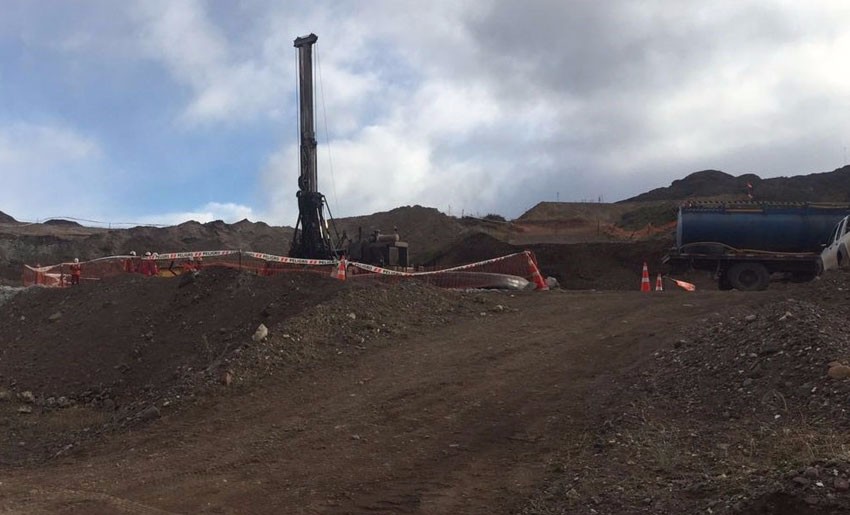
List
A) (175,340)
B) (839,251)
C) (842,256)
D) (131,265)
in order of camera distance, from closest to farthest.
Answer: (175,340) < (842,256) < (839,251) < (131,265)

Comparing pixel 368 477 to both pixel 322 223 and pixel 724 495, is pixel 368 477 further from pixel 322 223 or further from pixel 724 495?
pixel 322 223

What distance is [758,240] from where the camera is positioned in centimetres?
1986

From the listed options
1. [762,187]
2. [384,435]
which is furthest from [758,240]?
[762,187]

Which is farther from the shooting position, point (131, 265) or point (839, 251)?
point (131, 265)

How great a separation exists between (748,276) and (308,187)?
12.5 metres

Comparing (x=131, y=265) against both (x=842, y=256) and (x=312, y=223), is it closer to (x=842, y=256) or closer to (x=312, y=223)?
(x=312, y=223)

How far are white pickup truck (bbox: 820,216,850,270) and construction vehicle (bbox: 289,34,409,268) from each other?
1054 centimetres

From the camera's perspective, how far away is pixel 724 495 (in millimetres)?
5062

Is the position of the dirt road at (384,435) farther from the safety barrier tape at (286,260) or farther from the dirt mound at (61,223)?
the dirt mound at (61,223)

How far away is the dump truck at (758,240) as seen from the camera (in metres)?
19.7

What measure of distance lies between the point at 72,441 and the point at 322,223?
14.6m

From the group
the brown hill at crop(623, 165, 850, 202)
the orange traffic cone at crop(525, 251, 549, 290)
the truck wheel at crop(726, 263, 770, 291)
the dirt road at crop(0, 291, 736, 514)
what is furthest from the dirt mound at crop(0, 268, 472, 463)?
the brown hill at crop(623, 165, 850, 202)

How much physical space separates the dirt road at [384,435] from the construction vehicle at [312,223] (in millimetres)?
10005

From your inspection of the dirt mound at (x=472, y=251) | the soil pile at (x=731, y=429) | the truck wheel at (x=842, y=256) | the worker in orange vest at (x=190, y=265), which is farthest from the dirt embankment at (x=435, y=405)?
the dirt mound at (x=472, y=251)
